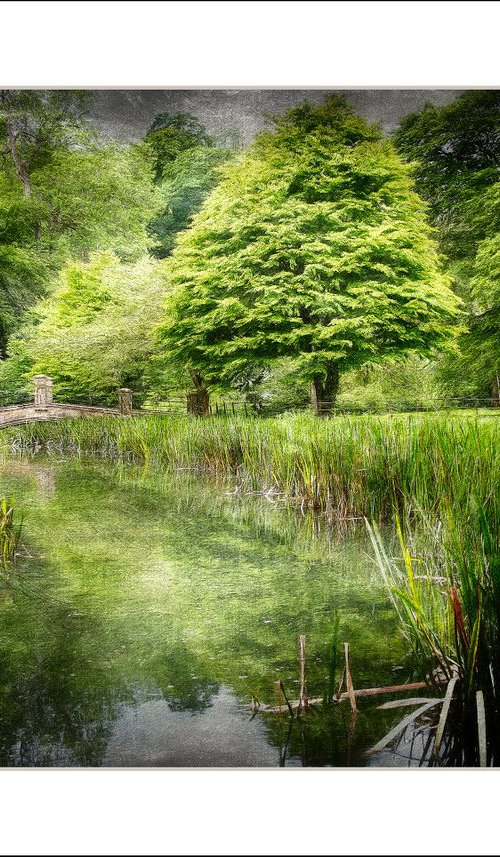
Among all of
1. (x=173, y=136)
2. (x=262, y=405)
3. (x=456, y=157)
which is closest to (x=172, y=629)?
(x=262, y=405)

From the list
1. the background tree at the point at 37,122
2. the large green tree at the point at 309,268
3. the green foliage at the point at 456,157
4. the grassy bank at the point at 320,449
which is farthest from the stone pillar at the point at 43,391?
the green foliage at the point at 456,157

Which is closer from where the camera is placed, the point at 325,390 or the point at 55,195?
the point at 55,195

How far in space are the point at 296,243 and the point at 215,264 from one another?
16.7 inches

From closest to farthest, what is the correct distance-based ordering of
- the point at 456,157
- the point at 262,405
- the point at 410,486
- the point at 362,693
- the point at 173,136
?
the point at 362,693, the point at 410,486, the point at 173,136, the point at 456,157, the point at 262,405

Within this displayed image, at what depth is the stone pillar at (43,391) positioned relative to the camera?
3.53 metres

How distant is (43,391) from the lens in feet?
11.6

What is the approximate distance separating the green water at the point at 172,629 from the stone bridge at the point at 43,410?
20cm

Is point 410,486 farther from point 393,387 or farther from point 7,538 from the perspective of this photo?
point 7,538

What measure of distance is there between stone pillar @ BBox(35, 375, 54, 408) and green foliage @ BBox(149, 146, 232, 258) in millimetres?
801

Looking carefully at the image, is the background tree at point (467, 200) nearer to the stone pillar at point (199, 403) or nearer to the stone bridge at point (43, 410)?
the stone pillar at point (199, 403)

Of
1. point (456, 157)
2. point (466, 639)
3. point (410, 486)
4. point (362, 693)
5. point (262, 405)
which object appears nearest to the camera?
point (466, 639)

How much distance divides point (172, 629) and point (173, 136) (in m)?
2.12

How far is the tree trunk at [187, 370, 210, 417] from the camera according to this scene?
3691 millimetres
